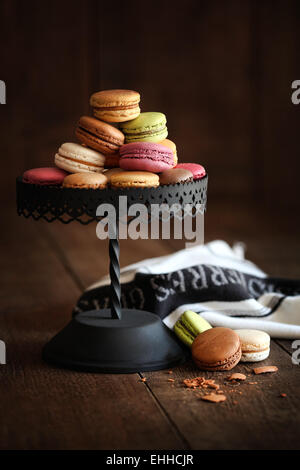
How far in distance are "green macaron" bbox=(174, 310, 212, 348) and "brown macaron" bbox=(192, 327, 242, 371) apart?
64mm

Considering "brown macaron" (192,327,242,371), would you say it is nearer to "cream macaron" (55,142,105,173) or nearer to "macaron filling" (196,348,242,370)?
"macaron filling" (196,348,242,370)

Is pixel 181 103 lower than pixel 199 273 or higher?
higher

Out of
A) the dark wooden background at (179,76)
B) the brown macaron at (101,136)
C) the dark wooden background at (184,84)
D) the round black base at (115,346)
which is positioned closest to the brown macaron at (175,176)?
the brown macaron at (101,136)

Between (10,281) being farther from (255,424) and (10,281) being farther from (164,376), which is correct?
(255,424)

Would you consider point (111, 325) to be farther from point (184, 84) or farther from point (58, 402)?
point (184, 84)

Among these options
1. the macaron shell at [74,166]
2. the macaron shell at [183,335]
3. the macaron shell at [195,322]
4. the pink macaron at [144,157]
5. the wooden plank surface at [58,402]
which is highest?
the pink macaron at [144,157]

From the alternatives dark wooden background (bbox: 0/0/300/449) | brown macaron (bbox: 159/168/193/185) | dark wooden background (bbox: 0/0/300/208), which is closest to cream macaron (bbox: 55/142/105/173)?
brown macaron (bbox: 159/168/193/185)

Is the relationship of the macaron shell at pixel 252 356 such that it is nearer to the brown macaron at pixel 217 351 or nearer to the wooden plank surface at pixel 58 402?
the brown macaron at pixel 217 351

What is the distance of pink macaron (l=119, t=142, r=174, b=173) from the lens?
Result: 4.57 feet

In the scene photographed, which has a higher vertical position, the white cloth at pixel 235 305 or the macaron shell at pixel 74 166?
the macaron shell at pixel 74 166

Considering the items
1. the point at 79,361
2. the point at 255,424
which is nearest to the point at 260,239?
the point at 79,361

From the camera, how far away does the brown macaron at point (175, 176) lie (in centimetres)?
141
